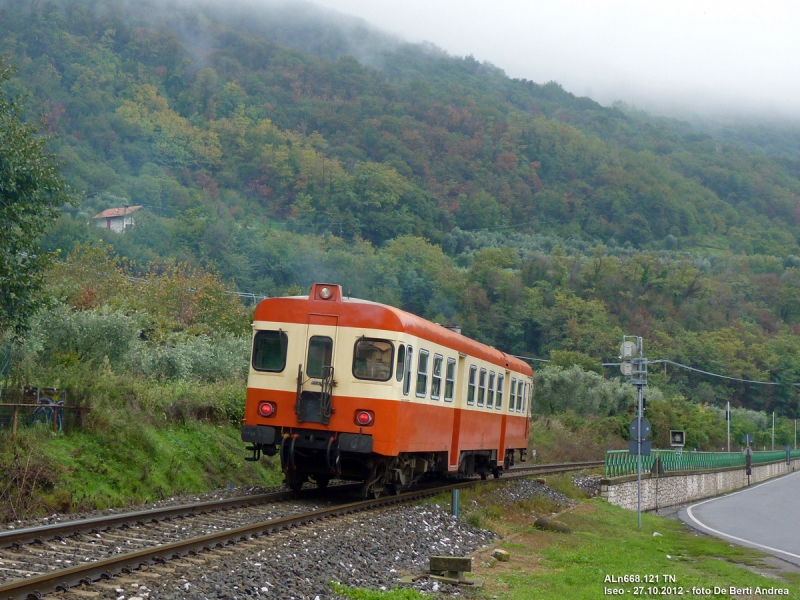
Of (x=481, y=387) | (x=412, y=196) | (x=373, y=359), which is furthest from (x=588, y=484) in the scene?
→ (x=412, y=196)

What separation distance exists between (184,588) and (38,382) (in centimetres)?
809

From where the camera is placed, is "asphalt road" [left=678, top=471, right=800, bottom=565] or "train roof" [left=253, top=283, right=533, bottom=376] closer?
"train roof" [left=253, top=283, right=533, bottom=376]

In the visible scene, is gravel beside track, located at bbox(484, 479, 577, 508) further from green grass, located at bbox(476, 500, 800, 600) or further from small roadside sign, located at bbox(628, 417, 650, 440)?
small roadside sign, located at bbox(628, 417, 650, 440)

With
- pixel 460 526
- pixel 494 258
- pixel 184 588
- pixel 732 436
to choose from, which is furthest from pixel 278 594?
pixel 494 258

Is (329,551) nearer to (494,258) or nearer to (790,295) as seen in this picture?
(494,258)

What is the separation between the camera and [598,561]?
13.8 meters

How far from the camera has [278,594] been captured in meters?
8.26

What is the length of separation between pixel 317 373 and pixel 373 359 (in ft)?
2.96

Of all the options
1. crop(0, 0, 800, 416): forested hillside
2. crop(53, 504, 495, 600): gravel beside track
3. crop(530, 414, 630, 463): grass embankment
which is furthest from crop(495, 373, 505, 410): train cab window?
crop(0, 0, 800, 416): forested hillside

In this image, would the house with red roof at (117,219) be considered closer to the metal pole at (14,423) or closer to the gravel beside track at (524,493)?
the gravel beside track at (524,493)

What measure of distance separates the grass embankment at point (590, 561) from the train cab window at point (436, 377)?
85.3 inches

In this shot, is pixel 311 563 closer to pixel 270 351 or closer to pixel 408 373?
pixel 408 373

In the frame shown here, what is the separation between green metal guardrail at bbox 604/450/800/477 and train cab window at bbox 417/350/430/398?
57.1 ft

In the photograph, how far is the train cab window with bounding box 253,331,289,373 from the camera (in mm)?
14508
